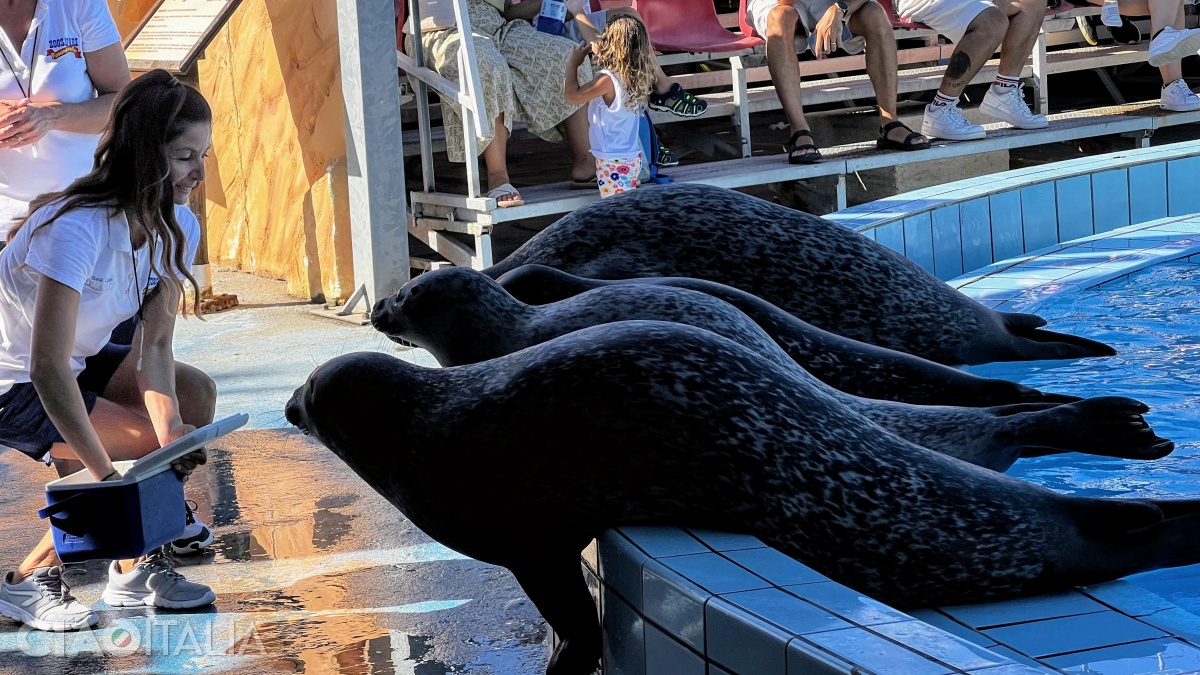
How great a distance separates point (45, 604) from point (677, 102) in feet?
16.4

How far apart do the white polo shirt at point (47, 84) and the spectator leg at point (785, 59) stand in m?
4.55

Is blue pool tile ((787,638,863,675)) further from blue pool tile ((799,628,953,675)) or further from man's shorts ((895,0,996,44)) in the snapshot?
man's shorts ((895,0,996,44))

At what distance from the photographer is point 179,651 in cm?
333

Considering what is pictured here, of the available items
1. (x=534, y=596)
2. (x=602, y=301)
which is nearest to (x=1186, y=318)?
(x=602, y=301)

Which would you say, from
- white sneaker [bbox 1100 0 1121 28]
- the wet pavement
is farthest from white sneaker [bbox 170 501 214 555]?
white sneaker [bbox 1100 0 1121 28]

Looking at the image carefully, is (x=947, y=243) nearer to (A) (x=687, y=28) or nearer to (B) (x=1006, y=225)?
(B) (x=1006, y=225)

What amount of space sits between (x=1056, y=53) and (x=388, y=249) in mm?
6019

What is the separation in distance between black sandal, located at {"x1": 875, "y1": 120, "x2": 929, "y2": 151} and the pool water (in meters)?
3.27

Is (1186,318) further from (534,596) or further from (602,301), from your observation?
(534,596)

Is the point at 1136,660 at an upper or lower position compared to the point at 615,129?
lower

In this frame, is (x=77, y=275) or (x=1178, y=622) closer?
(x=1178, y=622)

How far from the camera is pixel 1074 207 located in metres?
5.57

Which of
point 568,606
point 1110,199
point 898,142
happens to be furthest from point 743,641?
point 898,142

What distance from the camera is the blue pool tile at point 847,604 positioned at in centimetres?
176
